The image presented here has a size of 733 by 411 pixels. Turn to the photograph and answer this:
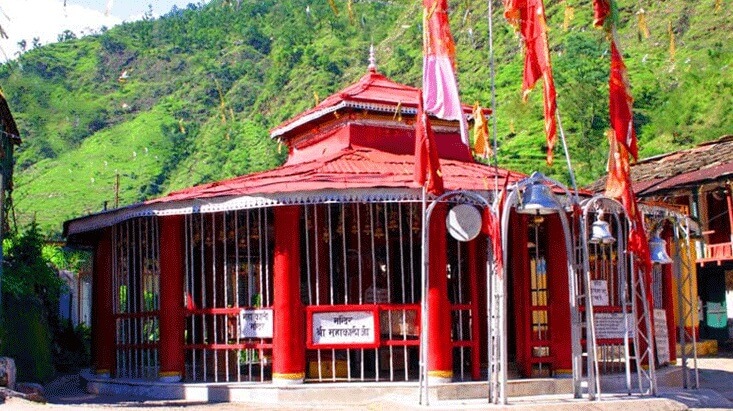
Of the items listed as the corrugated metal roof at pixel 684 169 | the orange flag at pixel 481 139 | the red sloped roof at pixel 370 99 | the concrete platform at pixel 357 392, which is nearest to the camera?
the orange flag at pixel 481 139

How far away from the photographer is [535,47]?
12.2 m

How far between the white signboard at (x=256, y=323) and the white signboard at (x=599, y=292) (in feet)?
16.9

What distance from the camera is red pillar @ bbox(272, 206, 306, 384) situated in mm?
14484

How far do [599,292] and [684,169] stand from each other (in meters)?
14.2

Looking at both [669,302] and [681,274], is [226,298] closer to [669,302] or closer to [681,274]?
[681,274]

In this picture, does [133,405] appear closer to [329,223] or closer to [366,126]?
[329,223]

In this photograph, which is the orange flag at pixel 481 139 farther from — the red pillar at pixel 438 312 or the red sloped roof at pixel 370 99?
the red sloped roof at pixel 370 99

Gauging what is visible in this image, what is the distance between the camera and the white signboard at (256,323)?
14.8 m

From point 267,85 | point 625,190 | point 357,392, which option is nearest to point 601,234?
point 625,190

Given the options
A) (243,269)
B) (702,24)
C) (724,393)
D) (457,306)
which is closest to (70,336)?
(243,269)

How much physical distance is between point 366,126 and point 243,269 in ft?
21.6

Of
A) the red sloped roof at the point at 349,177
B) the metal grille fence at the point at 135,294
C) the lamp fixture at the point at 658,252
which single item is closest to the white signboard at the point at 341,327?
the red sloped roof at the point at 349,177

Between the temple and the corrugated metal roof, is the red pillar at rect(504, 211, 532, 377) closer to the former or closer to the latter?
the temple

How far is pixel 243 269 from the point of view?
22375mm
